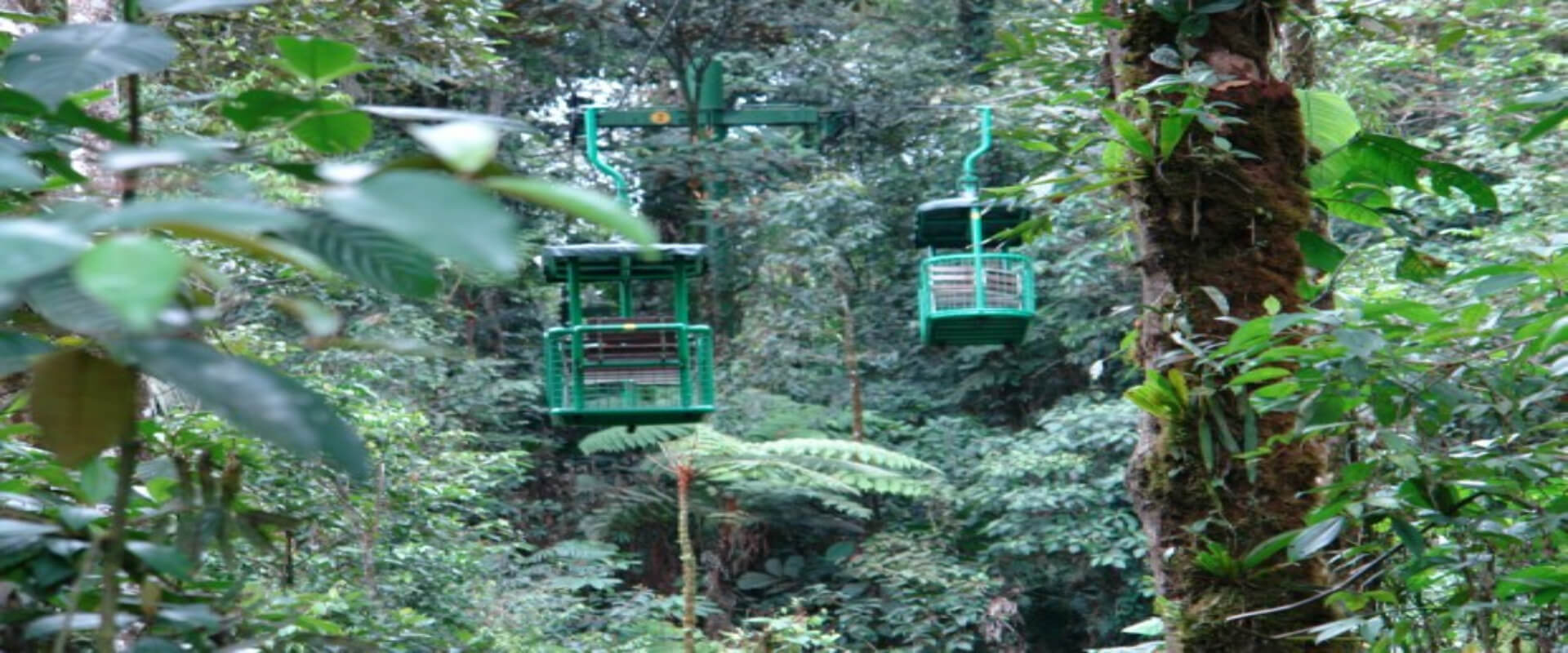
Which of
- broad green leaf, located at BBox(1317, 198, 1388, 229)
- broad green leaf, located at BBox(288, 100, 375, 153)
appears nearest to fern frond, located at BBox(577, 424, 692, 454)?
broad green leaf, located at BBox(1317, 198, 1388, 229)

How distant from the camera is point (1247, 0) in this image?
1.66m

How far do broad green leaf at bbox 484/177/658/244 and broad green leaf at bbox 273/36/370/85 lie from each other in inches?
5.9

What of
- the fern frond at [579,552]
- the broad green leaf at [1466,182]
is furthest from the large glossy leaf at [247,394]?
the fern frond at [579,552]

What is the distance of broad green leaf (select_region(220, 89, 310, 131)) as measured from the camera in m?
0.54

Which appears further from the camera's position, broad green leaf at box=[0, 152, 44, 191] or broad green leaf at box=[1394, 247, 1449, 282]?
broad green leaf at box=[1394, 247, 1449, 282]

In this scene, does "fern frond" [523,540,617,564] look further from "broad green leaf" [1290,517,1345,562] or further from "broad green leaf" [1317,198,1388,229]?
"broad green leaf" [1290,517,1345,562]

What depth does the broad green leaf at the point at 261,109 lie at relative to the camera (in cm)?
54

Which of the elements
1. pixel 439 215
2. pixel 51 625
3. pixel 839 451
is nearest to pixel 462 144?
pixel 439 215

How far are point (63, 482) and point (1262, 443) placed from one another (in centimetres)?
120

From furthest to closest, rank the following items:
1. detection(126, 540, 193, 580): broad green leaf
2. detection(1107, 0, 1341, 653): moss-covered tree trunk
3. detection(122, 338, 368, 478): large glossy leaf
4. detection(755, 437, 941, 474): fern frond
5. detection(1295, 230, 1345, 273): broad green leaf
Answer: detection(755, 437, 941, 474): fern frond < detection(1295, 230, 1345, 273): broad green leaf < detection(1107, 0, 1341, 653): moss-covered tree trunk < detection(126, 540, 193, 580): broad green leaf < detection(122, 338, 368, 478): large glossy leaf

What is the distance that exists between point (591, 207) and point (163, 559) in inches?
14.5

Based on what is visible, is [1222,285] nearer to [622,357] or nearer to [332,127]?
[332,127]

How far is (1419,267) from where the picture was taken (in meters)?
1.70

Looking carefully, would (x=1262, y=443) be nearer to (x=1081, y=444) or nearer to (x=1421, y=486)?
(x=1421, y=486)
